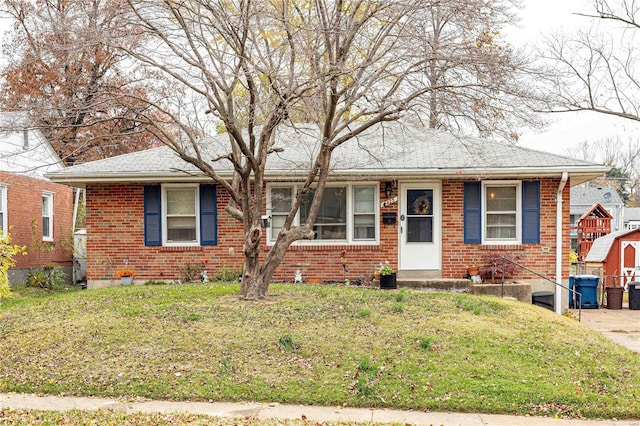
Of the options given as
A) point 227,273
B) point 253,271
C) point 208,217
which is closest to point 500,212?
point 227,273

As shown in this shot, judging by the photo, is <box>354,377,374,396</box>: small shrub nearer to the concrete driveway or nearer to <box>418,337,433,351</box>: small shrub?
<box>418,337,433,351</box>: small shrub

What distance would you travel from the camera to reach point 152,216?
47.5ft

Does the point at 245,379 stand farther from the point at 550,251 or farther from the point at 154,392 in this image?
the point at 550,251

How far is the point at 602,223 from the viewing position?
28.6 meters

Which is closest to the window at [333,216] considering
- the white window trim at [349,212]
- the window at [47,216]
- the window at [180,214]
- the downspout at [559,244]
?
the white window trim at [349,212]

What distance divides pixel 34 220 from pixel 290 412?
15093 millimetres

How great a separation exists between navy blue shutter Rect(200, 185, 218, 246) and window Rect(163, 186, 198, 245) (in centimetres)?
26

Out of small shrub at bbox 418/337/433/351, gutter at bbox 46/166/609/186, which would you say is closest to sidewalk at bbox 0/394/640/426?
small shrub at bbox 418/337/433/351

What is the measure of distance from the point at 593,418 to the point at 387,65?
18.8ft

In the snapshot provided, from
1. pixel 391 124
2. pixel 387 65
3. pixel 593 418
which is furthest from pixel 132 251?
pixel 593 418

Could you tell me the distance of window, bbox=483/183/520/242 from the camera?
14.2m

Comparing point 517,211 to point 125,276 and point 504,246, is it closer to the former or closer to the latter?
point 504,246

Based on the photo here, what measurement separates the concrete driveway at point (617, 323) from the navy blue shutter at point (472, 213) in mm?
2899

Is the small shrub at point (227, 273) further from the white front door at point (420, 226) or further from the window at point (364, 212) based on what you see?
the white front door at point (420, 226)
